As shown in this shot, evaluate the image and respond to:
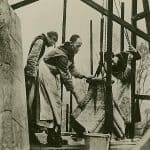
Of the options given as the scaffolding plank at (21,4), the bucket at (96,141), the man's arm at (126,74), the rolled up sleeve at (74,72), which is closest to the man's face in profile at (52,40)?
Result: the rolled up sleeve at (74,72)

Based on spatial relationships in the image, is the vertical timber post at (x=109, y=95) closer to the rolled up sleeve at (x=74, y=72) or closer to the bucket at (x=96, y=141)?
the bucket at (x=96, y=141)

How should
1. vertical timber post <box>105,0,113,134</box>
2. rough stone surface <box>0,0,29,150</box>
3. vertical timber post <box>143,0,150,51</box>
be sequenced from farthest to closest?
vertical timber post <box>143,0,150,51</box>, vertical timber post <box>105,0,113,134</box>, rough stone surface <box>0,0,29,150</box>

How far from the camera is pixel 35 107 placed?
448 cm

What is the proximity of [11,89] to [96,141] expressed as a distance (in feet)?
3.54

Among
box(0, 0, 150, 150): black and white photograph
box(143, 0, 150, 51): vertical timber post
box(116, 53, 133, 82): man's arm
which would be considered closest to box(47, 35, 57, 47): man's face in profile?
box(0, 0, 150, 150): black and white photograph

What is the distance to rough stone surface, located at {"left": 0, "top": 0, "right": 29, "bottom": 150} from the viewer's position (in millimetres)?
4070

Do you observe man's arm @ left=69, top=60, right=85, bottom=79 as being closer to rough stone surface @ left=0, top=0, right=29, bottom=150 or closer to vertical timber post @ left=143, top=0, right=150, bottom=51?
rough stone surface @ left=0, top=0, right=29, bottom=150

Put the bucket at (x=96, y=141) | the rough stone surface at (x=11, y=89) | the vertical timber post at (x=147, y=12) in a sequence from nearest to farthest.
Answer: the rough stone surface at (x=11, y=89)
the bucket at (x=96, y=141)
the vertical timber post at (x=147, y=12)

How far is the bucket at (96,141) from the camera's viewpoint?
4.30 meters

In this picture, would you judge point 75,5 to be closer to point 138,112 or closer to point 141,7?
point 141,7

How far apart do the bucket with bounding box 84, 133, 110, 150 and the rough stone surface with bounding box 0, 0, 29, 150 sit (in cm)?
66

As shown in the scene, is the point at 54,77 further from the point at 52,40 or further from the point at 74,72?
the point at 52,40

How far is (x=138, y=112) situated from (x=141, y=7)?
1.32 metres

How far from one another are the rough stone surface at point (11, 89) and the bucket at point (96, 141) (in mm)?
659
